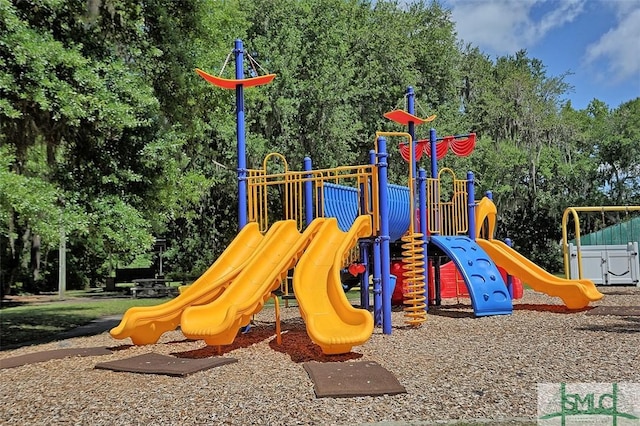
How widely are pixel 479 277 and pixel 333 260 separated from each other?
413 centimetres

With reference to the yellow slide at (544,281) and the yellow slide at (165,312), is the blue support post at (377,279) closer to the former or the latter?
the yellow slide at (165,312)

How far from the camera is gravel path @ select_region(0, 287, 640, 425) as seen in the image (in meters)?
5.04

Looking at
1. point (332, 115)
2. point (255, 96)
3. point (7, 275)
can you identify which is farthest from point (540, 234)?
point (7, 275)

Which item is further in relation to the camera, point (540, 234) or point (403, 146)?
point (540, 234)

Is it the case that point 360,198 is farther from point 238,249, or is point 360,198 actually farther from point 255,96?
point 255,96

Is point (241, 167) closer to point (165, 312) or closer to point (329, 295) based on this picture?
point (165, 312)

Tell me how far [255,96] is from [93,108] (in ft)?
32.2

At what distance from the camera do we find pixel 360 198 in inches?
394

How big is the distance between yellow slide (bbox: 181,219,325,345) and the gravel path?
18.9 inches

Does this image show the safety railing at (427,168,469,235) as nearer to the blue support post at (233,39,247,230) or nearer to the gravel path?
the gravel path

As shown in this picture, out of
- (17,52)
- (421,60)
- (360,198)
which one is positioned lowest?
(360,198)

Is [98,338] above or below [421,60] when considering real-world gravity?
below

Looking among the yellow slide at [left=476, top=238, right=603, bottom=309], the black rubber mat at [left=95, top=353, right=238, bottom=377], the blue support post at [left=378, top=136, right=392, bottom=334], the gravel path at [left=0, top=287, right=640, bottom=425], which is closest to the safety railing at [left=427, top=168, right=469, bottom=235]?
the yellow slide at [left=476, top=238, right=603, bottom=309]

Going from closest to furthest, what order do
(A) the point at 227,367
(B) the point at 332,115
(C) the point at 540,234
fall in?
(A) the point at 227,367 → (B) the point at 332,115 → (C) the point at 540,234
